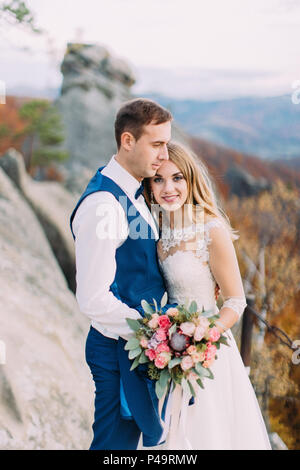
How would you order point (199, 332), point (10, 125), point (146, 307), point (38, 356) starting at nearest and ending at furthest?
point (199, 332)
point (146, 307)
point (38, 356)
point (10, 125)

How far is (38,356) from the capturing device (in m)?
4.29

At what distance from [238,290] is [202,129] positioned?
55659mm

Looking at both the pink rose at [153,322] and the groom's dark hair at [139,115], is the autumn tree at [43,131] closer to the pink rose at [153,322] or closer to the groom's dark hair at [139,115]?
the groom's dark hair at [139,115]

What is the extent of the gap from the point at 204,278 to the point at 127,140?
0.90 metres

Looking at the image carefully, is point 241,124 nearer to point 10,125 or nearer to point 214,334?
point 10,125

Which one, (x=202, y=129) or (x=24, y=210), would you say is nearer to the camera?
(x=24, y=210)

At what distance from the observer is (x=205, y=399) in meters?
2.67

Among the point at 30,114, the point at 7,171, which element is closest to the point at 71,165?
the point at 30,114

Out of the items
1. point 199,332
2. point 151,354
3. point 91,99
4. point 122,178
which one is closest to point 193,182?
point 122,178

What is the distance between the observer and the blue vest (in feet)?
8.00

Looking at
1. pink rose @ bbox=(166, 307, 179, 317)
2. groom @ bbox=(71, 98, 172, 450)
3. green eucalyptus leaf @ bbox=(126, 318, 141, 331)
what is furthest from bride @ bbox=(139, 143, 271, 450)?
green eucalyptus leaf @ bbox=(126, 318, 141, 331)

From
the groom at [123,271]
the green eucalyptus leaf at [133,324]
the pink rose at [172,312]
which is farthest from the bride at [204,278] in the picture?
the green eucalyptus leaf at [133,324]

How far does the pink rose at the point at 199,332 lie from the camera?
2214 mm
